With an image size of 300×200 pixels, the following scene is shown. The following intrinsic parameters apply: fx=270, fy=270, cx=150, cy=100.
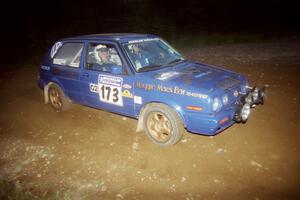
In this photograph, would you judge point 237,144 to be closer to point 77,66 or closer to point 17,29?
point 77,66

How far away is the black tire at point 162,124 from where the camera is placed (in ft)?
14.4

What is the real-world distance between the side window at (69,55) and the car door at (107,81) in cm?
41

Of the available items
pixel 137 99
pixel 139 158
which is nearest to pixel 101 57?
pixel 137 99

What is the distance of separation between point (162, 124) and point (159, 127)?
87 millimetres

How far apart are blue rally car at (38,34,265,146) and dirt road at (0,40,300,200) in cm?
48

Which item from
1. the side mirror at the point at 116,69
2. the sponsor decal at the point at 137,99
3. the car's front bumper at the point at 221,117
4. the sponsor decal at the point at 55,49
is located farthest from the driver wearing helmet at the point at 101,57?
the car's front bumper at the point at 221,117

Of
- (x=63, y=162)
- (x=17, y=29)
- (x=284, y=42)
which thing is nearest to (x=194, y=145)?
(x=63, y=162)

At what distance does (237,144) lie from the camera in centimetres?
467

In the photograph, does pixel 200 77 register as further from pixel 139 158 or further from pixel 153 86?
pixel 139 158

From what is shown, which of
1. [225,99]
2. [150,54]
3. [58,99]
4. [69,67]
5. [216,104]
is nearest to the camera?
[216,104]

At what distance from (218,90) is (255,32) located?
1401cm

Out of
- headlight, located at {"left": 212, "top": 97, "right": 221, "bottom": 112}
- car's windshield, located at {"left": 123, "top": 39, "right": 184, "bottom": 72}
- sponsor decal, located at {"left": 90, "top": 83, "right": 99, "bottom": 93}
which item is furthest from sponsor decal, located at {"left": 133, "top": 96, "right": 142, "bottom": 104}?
headlight, located at {"left": 212, "top": 97, "right": 221, "bottom": 112}

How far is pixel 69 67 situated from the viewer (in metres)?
5.77

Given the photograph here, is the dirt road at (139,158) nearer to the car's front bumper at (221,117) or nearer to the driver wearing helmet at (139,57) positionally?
the car's front bumper at (221,117)
